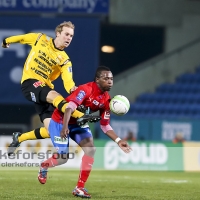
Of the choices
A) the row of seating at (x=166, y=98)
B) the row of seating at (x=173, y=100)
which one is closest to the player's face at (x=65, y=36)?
the row of seating at (x=173, y=100)

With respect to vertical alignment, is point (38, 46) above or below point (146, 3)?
below

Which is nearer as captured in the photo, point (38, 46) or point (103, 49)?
point (38, 46)

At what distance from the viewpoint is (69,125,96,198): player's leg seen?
9375 millimetres

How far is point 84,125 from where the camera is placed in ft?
31.9

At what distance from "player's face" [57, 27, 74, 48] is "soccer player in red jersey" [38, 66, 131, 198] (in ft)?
3.87

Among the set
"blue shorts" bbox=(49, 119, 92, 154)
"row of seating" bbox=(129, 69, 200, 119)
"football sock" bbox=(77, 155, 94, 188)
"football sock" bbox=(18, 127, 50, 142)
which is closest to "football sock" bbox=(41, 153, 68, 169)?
"blue shorts" bbox=(49, 119, 92, 154)

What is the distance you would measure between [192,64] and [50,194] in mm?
16276

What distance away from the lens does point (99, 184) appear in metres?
11.9

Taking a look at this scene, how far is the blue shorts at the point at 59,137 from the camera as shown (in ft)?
31.7

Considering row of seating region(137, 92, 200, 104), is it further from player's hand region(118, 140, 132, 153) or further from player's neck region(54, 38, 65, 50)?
player's hand region(118, 140, 132, 153)

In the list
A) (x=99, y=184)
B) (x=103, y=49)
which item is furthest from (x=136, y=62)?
(x=99, y=184)

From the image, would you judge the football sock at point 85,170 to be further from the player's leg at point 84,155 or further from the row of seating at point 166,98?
the row of seating at point 166,98

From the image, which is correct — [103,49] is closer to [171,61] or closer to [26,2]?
[171,61]

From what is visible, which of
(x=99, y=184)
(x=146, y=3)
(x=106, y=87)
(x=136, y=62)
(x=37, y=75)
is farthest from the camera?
(x=136, y=62)
